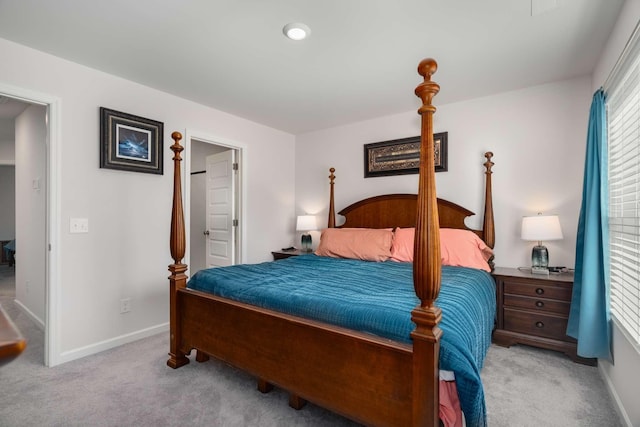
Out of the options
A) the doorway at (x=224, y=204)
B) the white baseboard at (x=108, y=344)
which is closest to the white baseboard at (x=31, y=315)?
the white baseboard at (x=108, y=344)

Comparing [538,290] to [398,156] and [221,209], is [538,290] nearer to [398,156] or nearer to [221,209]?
[398,156]

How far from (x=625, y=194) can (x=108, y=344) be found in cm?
404

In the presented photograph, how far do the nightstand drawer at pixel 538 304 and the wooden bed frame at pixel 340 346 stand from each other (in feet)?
6.10

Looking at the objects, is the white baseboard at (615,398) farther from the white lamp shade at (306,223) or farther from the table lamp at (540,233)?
the white lamp shade at (306,223)

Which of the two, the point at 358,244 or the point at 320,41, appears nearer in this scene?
the point at 320,41

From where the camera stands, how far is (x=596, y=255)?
210cm

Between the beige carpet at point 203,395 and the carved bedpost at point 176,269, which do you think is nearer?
the beige carpet at point 203,395

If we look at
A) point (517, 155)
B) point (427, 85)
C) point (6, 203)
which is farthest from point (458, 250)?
point (6, 203)

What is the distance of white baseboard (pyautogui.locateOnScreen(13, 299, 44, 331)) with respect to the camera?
3.22 metres

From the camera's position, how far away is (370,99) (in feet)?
11.2

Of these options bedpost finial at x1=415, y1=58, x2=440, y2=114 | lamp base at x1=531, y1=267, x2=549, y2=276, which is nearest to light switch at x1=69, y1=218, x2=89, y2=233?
bedpost finial at x1=415, y1=58, x2=440, y2=114

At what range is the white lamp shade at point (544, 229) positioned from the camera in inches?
105

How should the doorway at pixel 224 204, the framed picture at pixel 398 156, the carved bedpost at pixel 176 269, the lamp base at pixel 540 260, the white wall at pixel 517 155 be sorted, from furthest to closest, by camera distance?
the doorway at pixel 224 204 < the framed picture at pixel 398 156 < the white wall at pixel 517 155 < the lamp base at pixel 540 260 < the carved bedpost at pixel 176 269

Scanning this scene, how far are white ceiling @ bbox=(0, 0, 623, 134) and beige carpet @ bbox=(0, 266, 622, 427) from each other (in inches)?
95.8
